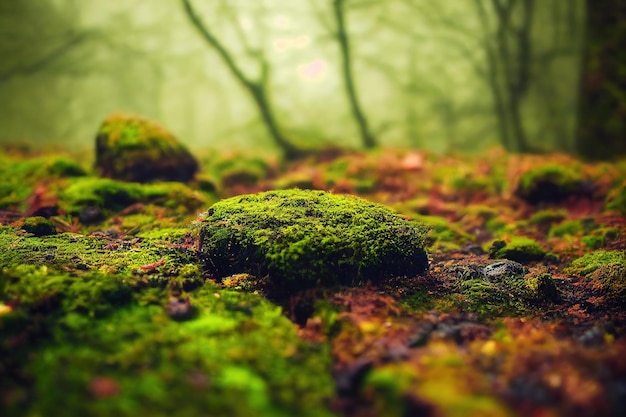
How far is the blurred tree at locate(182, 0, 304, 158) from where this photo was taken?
42.5 feet

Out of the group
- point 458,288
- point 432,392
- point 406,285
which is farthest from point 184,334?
point 458,288

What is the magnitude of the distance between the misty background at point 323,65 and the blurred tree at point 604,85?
124 inches

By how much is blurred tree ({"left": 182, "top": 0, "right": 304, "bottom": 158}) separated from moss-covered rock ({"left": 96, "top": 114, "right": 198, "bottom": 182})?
5508 mm

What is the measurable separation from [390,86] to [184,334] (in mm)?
13864

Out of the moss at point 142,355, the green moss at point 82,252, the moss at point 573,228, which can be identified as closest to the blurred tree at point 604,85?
the moss at point 573,228

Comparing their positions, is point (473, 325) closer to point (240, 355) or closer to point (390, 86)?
point (240, 355)

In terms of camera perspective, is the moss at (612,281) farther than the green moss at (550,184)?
No

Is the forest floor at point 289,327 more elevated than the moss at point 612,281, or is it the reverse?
the forest floor at point 289,327

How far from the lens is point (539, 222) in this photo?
7.18 meters

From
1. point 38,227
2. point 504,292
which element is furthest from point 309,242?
point 38,227

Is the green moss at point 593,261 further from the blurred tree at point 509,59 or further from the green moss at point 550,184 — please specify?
the blurred tree at point 509,59

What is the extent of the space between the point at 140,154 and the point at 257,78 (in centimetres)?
700

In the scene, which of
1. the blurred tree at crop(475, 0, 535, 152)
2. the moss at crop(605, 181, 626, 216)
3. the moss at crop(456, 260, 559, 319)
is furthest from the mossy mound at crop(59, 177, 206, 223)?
the blurred tree at crop(475, 0, 535, 152)

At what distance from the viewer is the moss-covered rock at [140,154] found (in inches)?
294
